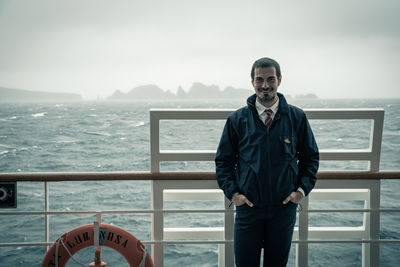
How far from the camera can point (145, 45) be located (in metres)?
55.6

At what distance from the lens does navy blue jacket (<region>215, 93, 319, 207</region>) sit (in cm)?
150

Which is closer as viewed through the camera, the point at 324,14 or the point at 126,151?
the point at 126,151

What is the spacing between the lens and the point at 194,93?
51938 millimetres

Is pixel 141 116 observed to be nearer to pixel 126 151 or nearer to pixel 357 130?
pixel 126 151

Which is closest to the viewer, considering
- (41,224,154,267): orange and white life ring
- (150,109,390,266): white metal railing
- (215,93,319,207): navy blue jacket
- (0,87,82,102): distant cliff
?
(215,93,319,207): navy blue jacket

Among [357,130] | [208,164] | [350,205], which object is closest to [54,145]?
[208,164]

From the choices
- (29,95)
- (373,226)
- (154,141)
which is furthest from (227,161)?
(29,95)

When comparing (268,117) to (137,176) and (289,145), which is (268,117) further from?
(137,176)

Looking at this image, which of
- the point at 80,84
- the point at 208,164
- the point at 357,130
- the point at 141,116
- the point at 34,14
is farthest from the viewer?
the point at 80,84

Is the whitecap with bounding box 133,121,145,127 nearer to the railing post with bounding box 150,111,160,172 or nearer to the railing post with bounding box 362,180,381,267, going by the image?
the railing post with bounding box 150,111,160,172

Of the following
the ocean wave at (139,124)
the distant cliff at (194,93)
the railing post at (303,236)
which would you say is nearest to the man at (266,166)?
the railing post at (303,236)

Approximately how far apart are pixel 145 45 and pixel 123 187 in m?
38.2

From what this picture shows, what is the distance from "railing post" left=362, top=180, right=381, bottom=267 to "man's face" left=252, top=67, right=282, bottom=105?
0.87 meters

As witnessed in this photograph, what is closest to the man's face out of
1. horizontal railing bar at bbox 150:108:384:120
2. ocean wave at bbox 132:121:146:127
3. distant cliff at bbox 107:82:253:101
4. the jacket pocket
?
the jacket pocket
